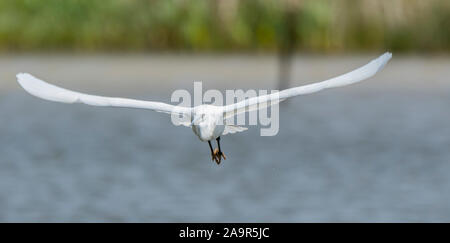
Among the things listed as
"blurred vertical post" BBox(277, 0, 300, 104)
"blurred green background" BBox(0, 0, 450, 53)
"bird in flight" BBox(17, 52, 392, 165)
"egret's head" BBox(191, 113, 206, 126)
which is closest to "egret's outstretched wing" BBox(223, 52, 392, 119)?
"bird in flight" BBox(17, 52, 392, 165)

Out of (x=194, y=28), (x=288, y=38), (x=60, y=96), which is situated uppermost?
(x=194, y=28)

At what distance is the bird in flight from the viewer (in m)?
4.19

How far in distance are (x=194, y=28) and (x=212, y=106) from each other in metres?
13.4

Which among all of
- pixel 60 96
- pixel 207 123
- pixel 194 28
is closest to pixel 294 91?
pixel 207 123

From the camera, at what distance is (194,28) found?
1759 cm

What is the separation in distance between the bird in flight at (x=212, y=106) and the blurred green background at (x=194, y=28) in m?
11.5

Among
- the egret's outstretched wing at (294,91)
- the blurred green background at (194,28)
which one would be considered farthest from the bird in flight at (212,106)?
the blurred green background at (194,28)

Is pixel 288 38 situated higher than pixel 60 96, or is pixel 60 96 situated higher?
pixel 288 38

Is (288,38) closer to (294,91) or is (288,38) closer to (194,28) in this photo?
(194,28)

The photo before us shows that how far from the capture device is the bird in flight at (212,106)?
13.8 ft

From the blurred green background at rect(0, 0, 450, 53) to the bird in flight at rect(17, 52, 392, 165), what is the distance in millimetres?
11472

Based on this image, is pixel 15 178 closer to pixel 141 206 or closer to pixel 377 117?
pixel 141 206

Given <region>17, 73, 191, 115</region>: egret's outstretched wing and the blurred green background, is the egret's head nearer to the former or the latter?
<region>17, 73, 191, 115</region>: egret's outstretched wing

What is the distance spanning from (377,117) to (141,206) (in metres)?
5.90
